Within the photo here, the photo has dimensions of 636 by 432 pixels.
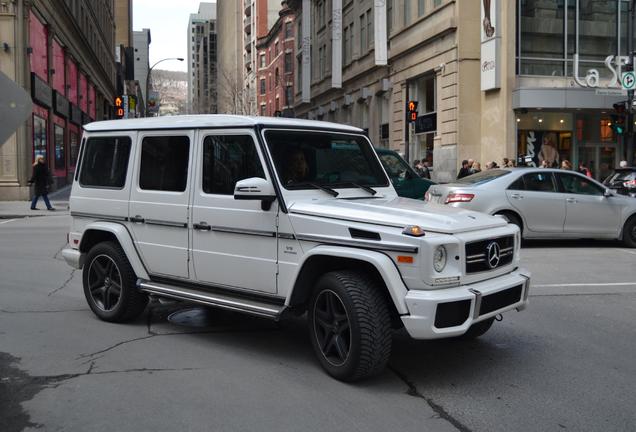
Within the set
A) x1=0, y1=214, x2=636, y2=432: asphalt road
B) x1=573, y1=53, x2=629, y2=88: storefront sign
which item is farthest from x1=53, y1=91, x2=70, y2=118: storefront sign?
x1=0, y1=214, x2=636, y2=432: asphalt road

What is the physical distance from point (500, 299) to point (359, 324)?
1.16 m

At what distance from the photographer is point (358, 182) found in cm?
605

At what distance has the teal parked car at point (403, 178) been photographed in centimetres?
1490

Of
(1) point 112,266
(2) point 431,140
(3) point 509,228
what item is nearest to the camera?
(3) point 509,228

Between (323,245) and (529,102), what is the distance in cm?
2232

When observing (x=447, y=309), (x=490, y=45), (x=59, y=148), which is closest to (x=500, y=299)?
(x=447, y=309)

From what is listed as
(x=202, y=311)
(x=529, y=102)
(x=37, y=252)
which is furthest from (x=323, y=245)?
(x=529, y=102)

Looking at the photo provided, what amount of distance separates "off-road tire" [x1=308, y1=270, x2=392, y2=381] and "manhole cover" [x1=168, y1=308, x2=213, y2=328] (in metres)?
2.16

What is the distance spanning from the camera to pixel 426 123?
31328 millimetres

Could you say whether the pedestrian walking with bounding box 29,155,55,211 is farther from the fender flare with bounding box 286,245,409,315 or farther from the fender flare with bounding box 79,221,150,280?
the fender flare with bounding box 286,245,409,315

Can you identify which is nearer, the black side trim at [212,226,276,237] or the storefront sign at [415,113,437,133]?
the black side trim at [212,226,276,237]

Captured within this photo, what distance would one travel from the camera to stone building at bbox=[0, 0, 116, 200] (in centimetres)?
2552

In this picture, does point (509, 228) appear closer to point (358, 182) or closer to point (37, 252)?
point (358, 182)

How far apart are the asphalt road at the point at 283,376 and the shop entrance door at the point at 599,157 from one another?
21981 mm
